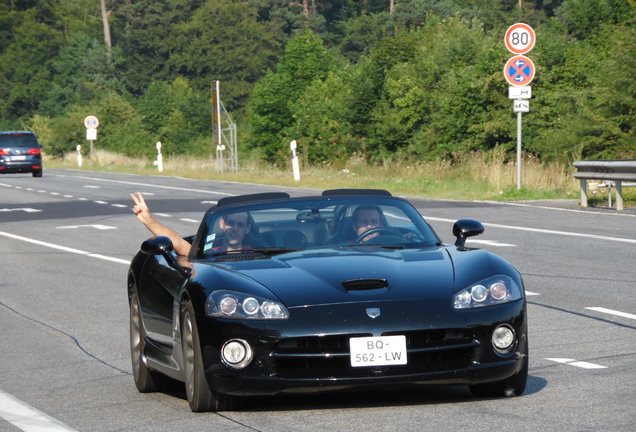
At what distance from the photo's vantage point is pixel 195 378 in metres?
6.62

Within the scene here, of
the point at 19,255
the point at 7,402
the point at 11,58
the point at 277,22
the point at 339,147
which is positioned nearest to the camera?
the point at 7,402

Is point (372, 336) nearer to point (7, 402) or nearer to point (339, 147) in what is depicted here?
point (7, 402)

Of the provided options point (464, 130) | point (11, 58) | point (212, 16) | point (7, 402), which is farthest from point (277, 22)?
point (7, 402)

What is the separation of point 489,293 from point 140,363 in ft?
7.27

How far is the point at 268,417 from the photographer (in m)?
6.51

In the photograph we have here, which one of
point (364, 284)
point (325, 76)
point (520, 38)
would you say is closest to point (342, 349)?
point (364, 284)

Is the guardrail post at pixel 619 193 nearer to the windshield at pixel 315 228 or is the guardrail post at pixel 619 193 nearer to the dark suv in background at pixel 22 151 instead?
the windshield at pixel 315 228

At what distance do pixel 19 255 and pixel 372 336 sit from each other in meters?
12.9

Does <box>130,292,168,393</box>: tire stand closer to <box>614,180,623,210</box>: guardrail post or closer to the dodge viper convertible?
the dodge viper convertible

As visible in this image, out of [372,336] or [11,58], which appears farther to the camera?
[11,58]

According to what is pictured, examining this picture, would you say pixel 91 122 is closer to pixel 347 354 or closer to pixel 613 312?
pixel 613 312

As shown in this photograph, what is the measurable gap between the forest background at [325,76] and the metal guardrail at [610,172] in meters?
7.88

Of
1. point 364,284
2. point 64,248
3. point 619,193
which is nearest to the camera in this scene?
point 364,284

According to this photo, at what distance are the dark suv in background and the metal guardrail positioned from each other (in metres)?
31.5
